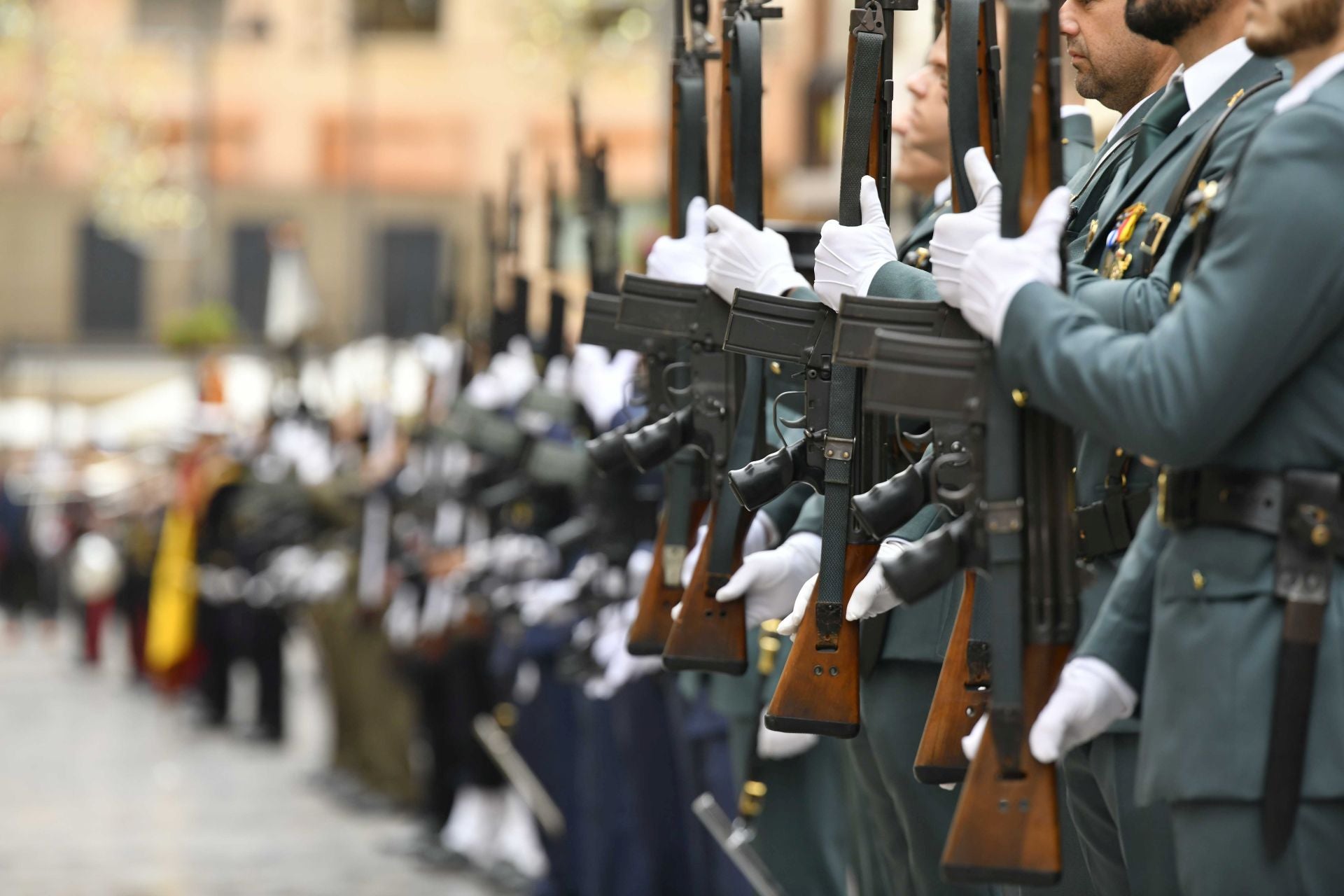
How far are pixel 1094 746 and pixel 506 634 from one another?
4.78 meters

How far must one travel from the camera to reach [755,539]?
404cm

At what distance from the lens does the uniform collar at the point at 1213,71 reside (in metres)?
2.89

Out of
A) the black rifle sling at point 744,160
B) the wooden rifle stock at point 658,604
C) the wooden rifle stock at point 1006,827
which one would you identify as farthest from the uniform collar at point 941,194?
the wooden rifle stock at point 1006,827

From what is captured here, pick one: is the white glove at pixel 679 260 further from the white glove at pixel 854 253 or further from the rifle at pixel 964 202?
the rifle at pixel 964 202

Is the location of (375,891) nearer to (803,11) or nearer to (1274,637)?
(1274,637)

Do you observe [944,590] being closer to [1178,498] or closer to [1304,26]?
[1178,498]

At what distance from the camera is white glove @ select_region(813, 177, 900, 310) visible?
313cm

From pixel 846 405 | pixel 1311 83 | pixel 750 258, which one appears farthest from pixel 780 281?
pixel 1311 83

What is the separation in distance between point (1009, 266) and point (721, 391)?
5.07ft

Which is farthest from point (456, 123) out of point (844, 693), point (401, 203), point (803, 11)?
point (844, 693)

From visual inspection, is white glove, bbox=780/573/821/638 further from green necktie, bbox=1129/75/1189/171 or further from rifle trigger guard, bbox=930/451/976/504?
green necktie, bbox=1129/75/1189/171

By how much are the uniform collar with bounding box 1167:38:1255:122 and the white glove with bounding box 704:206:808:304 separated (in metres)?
0.76

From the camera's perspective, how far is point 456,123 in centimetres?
3375

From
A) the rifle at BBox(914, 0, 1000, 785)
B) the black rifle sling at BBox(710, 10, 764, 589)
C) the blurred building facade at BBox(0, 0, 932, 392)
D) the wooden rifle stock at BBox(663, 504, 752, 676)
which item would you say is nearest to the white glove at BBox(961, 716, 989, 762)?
the rifle at BBox(914, 0, 1000, 785)
